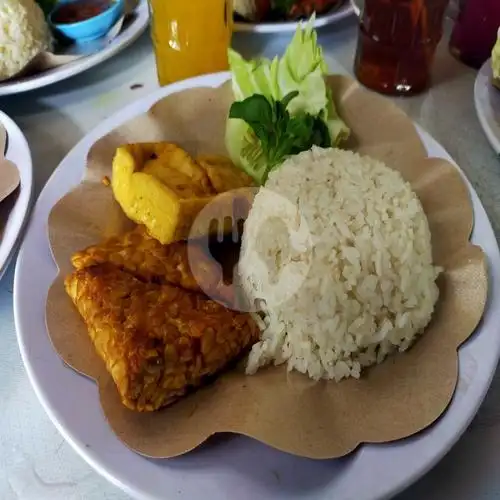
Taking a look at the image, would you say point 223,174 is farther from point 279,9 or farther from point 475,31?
point 475,31

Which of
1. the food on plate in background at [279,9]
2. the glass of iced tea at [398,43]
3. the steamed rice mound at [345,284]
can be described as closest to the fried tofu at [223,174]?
the steamed rice mound at [345,284]

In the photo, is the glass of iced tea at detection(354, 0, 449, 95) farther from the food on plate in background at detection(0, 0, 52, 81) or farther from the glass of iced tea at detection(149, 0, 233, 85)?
the food on plate in background at detection(0, 0, 52, 81)

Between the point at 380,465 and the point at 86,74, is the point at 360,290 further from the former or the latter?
the point at 86,74

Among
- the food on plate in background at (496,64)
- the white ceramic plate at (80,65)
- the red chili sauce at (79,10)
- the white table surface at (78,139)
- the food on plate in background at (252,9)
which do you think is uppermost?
the red chili sauce at (79,10)

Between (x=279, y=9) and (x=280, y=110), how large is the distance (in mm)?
713

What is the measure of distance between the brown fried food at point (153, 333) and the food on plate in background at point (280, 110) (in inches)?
19.1

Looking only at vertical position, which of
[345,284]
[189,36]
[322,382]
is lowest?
[322,382]

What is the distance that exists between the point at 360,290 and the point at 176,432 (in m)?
0.45

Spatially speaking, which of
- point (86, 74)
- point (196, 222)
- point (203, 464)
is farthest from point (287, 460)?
point (86, 74)

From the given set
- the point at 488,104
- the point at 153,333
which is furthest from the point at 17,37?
the point at 488,104

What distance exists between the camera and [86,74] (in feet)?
6.45

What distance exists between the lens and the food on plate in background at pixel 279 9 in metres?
2.01

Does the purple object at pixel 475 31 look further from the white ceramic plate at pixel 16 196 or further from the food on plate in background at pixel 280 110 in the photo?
the white ceramic plate at pixel 16 196

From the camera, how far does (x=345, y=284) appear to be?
119cm
